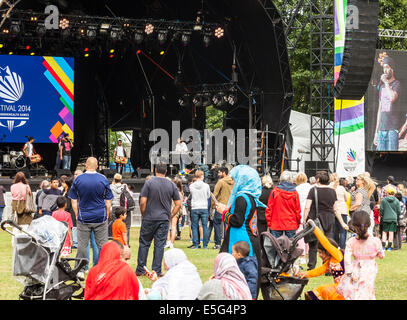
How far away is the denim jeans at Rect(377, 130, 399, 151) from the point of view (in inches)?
958

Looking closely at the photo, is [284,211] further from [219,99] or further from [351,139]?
[351,139]

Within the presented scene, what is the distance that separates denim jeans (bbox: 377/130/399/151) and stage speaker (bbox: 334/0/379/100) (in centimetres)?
977

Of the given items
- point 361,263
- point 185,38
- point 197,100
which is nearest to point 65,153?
point 197,100

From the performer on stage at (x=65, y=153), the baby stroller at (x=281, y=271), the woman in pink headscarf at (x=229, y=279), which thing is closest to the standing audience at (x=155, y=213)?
the baby stroller at (x=281, y=271)

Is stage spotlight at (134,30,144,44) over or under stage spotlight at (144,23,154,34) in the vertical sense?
under

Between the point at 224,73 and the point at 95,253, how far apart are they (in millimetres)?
15159

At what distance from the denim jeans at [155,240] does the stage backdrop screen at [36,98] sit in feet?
Result: 46.5

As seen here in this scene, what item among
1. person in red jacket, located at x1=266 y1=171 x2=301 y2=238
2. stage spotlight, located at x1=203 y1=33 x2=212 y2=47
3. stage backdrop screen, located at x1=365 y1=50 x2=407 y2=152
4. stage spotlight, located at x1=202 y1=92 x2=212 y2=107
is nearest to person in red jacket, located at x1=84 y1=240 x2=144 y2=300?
person in red jacket, located at x1=266 y1=171 x2=301 y2=238

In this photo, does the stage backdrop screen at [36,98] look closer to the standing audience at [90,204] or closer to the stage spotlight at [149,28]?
the stage spotlight at [149,28]

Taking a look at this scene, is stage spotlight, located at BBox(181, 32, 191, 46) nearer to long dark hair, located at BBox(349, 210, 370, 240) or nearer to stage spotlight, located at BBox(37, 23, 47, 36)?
stage spotlight, located at BBox(37, 23, 47, 36)

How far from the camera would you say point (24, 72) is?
2231 centimetres

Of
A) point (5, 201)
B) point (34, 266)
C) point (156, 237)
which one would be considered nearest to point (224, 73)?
point (5, 201)

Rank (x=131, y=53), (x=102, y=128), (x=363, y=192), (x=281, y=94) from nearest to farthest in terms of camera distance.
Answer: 1. (x=363, y=192)
2. (x=281, y=94)
3. (x=131, y=53)
4. (x=102, y=128)
